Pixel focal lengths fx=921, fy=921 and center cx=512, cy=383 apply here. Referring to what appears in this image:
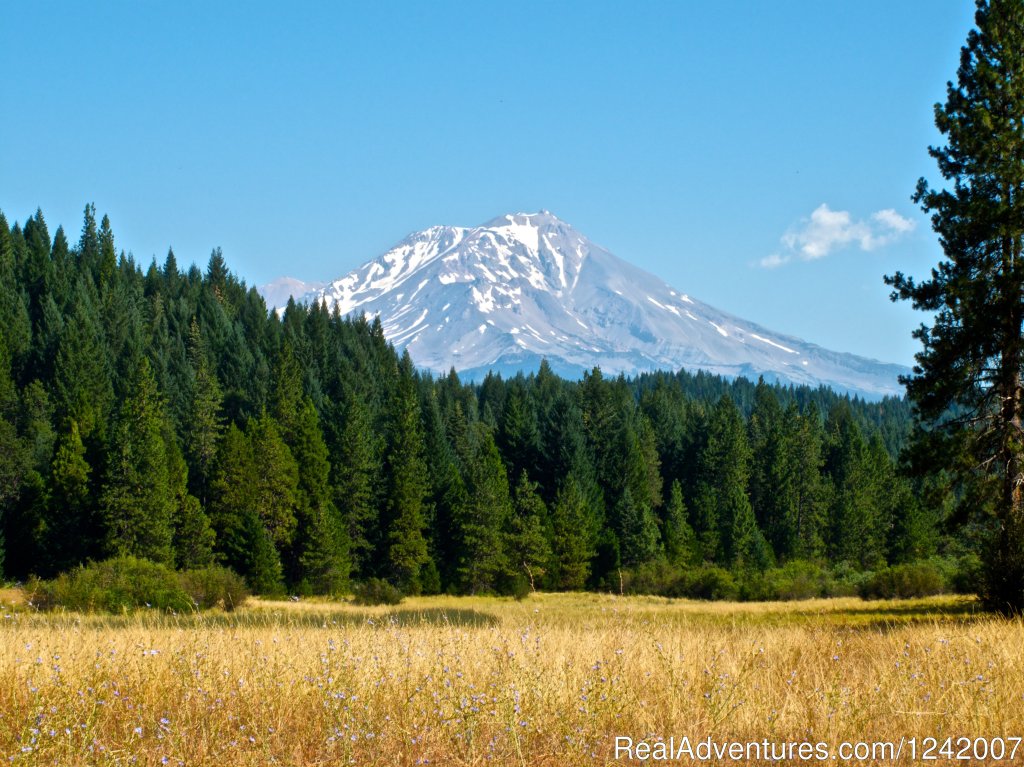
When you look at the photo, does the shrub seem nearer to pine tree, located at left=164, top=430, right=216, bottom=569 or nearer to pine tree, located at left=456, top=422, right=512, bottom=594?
pine tree, located at left=456, top=422, right=512, bottom=594

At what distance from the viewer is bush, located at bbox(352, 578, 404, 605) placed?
58531mm

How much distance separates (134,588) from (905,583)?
37.0m

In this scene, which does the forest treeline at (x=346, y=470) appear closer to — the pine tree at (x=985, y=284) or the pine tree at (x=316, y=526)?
the pine tree at (x=316, y=526)

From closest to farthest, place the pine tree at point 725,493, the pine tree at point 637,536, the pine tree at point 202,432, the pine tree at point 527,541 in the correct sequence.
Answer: the pine tree at point 527,541
the pine tree at point 202,432
the pine tree at point 637,536
the pine tree at point 725,493

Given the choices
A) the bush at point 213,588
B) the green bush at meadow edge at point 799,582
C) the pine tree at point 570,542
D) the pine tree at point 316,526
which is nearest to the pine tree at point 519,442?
the pine tree at point 570,542

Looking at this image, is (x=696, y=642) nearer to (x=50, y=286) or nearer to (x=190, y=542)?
(x=190, y=542)

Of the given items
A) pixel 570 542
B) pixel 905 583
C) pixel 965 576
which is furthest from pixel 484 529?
pixel 965 576

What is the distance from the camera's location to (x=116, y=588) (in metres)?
41.2

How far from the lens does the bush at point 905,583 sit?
1793 inches

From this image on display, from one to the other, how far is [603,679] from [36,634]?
5481 mm

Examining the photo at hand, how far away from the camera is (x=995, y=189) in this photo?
68.8 feet

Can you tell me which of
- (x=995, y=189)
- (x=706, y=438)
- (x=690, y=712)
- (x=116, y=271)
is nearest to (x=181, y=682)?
(x=690, y=712)

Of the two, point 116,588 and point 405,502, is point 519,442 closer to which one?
point 405,502

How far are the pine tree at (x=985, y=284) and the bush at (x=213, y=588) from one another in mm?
33708
